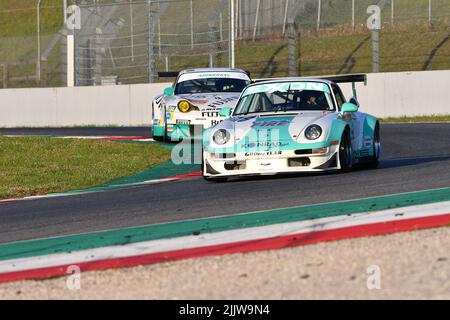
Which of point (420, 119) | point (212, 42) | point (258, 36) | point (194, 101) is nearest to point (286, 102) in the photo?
point (194, 101)

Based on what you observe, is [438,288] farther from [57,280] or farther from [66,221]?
[66,221]

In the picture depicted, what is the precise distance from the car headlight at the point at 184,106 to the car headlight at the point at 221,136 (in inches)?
261

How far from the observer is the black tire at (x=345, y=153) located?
38.4 feet

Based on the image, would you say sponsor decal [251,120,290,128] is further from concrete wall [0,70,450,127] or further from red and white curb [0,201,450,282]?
concrete wall [0,70,450,127]

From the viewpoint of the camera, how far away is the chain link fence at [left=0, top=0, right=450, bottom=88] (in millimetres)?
30016

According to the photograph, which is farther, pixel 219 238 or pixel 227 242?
pixel 219 238

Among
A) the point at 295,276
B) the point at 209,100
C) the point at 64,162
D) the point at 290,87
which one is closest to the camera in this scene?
the point at 295,276

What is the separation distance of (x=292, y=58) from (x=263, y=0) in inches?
155

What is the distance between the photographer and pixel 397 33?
1251 inches

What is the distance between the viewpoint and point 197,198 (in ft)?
33.5

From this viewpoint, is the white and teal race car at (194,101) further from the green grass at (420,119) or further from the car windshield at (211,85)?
the green grass at (420,119)

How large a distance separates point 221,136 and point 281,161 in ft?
2.30

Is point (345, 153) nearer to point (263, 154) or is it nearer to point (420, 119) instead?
point (263, 154)

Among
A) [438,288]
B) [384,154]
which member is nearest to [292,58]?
[384,154]
